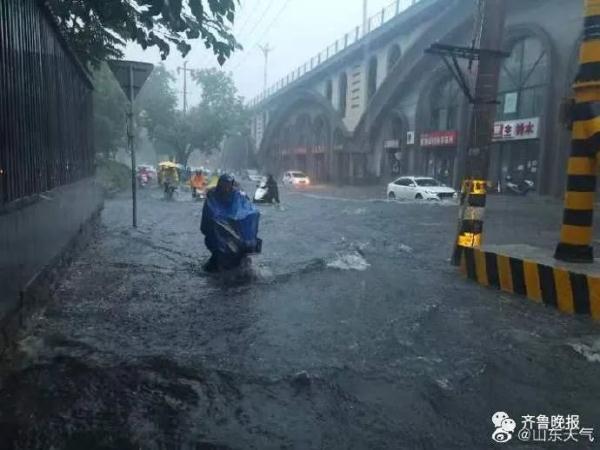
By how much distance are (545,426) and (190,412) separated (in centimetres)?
214

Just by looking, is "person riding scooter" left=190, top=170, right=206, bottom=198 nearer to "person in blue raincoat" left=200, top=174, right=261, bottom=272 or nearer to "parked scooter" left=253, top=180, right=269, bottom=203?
"parked scooter" left=253, top=180, right=269, bottom=203

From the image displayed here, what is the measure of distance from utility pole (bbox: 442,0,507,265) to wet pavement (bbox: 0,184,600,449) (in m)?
0.89

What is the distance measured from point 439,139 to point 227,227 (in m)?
26.8

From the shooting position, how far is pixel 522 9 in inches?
1053

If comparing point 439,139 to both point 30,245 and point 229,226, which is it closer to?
point 229,226

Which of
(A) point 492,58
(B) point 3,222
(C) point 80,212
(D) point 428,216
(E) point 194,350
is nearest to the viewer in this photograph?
(B) point 3,222

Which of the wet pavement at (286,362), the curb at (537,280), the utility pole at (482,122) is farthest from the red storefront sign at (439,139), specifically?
the curb at (537,280)

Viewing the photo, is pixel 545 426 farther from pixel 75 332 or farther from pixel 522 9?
pixel 522 9

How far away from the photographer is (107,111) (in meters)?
34.8

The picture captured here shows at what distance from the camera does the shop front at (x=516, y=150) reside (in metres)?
26.3

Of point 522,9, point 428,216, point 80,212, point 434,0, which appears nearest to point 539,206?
point 428,216

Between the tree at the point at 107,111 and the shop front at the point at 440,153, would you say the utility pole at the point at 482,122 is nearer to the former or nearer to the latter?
the shop front at the point at 440,153

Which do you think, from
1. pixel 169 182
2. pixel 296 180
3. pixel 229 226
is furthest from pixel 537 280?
pixel 296 180

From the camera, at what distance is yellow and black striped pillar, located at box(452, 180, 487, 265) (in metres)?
7.99
